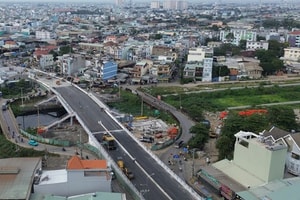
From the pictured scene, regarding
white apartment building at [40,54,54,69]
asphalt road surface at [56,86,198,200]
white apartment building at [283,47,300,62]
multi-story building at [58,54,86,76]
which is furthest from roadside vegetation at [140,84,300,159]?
white apartment building at [40,54,54,69]

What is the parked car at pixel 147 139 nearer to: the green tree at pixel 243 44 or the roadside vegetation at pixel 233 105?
the roadside vegetation at pixel 233 105

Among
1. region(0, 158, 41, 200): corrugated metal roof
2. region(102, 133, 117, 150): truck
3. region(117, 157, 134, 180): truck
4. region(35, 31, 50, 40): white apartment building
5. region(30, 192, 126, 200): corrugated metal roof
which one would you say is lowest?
region(117, 157, 134, 180): truck

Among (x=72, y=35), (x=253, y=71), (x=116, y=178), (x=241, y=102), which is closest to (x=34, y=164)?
(x=116, y=178)

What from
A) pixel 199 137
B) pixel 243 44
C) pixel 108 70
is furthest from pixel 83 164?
pixel 243 44

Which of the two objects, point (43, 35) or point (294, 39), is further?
point (43, 35)

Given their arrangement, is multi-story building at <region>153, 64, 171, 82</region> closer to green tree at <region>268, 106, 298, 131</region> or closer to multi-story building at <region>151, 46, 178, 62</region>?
multi-story building at <region>151, 46, 178, 62</region>

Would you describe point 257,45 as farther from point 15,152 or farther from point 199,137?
point 15,152

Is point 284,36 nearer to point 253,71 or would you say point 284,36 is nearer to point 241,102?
point 253,71

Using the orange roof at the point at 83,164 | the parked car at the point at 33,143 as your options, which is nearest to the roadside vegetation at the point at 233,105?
the orange roof at the point at 83,164
